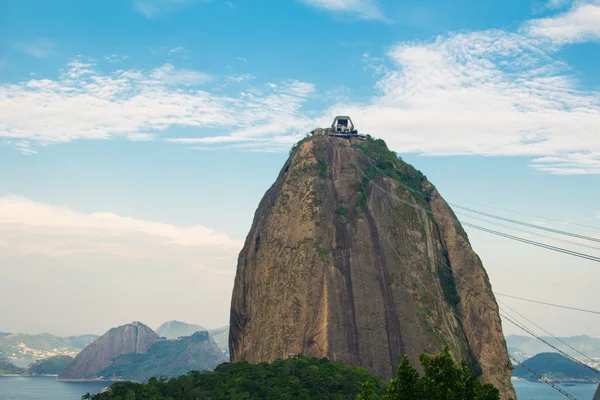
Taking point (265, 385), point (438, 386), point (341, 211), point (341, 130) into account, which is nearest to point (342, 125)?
point (341, 130)

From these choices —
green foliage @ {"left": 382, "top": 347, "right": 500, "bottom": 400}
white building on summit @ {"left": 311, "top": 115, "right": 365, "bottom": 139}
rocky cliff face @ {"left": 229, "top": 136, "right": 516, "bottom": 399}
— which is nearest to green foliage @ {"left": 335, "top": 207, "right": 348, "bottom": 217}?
rocky cliff face @ {"left": 229, "top": 136, "right": 516, "bottom": 399}

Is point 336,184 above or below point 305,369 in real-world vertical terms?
above

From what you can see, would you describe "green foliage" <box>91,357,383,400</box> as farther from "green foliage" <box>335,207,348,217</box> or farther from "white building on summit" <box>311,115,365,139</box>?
"white building on summit" <box>311,115,365,139</box>

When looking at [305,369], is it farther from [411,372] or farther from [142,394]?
[411,372]

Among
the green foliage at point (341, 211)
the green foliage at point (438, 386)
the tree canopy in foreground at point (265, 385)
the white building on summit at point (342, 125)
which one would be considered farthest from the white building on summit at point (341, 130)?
the green foliage at point (438, 386)

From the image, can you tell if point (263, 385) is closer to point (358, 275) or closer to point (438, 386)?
point (358, 275)

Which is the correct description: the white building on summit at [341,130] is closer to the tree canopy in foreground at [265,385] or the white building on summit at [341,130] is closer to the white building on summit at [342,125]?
the white building on summit at [342,125]

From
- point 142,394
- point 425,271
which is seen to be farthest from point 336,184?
point 142,394
